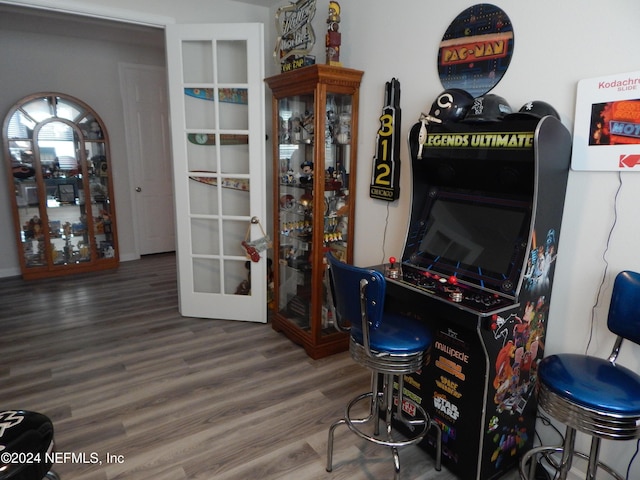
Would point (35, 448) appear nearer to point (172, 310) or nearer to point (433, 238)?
point (433, 238)

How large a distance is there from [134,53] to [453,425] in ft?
18.0

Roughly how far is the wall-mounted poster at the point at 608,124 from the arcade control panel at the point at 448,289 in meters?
0.66

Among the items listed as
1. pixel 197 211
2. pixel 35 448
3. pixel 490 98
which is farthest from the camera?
pixel 197 211

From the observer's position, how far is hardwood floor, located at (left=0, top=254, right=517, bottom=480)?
6.48 ft

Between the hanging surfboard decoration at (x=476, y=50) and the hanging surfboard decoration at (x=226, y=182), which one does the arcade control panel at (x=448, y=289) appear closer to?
the hanging surfboard decoration at (x=476, y=50)

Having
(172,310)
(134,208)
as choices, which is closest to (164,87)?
(134,208)

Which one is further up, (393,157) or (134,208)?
(393,157)

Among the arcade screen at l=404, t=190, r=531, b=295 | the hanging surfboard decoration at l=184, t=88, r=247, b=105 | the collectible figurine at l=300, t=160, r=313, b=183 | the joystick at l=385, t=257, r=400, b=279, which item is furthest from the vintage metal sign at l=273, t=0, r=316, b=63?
the joystick at l=385, t=257, r=400, b=279

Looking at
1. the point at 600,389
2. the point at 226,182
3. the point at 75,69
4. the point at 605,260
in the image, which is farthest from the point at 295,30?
the point at 75,69

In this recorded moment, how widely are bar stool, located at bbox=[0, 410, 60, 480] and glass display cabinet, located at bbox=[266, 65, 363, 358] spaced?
5.97 ft

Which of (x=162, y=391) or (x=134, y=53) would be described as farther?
(x=134, y=53)

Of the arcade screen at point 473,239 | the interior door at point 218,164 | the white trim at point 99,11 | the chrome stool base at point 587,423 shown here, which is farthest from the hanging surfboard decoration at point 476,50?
the white trim at point 99,11

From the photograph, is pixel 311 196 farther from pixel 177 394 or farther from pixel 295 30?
pixel 177 394

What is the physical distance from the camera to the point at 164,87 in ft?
18.1
